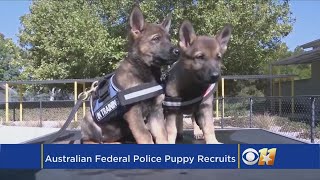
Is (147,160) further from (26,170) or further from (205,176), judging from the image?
(26,170)

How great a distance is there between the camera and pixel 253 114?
17.5m

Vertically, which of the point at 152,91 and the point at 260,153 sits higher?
the point at 152,91

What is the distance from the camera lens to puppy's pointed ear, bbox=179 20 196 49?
8.98ft

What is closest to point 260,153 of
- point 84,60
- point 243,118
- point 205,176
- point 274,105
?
point 205,176

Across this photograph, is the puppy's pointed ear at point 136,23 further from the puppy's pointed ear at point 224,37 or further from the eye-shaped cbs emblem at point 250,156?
the eye-shaped cbs emblem at point 250,156

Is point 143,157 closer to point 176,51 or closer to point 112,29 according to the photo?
point 176,51

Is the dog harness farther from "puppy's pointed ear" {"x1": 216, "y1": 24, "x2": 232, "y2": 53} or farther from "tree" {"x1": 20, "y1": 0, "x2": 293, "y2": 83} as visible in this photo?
"tree" {"x1": 20, "y1": 0, "x2": 293, "y2": 83}

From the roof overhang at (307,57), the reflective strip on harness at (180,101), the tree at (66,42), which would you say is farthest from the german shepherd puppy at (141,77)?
the tree at (66,42)

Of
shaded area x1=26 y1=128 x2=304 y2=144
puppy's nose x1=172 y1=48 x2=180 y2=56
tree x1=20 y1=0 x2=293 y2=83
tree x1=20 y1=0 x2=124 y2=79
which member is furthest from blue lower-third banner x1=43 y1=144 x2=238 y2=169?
tree x1=20 y1=0 x2=124 y2=79

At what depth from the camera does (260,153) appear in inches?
82.7

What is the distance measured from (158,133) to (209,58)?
0.58 m

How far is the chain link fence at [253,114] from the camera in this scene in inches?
507

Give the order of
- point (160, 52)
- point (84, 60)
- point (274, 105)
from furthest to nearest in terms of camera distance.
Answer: point (84, 60)
point (274, 105)
point (160, 52)

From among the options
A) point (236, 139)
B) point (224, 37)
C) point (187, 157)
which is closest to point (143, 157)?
point (187, 157)
